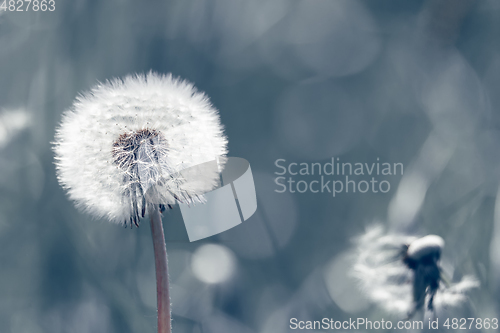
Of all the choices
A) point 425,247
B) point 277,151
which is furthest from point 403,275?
point 277,151

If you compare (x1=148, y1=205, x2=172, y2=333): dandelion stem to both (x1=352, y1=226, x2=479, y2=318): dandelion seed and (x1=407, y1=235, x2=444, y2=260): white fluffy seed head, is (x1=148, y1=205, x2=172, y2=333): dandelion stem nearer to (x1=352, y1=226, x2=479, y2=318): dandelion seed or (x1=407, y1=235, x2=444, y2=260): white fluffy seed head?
(x1=352, y1=226, x2=479, y2=318): dandelion seed

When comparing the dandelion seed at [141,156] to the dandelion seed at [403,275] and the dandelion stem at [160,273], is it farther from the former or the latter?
the dandelion seed at [403,275]

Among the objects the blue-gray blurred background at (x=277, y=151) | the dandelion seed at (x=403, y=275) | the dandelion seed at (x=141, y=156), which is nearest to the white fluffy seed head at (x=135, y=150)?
the dandelion seed at (x=141, y=156)

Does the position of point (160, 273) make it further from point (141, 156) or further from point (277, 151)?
point (277, 151)

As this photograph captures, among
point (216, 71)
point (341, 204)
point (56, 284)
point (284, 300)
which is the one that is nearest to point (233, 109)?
point (216, 71)

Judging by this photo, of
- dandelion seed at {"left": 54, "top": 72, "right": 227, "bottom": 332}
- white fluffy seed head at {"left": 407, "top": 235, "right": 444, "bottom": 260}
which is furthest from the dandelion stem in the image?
white fluffy seed head at {"left": 407, "top": 235, "right": 444, "bottom": 260}

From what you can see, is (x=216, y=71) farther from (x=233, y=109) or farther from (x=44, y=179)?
(x=44, y=179)
